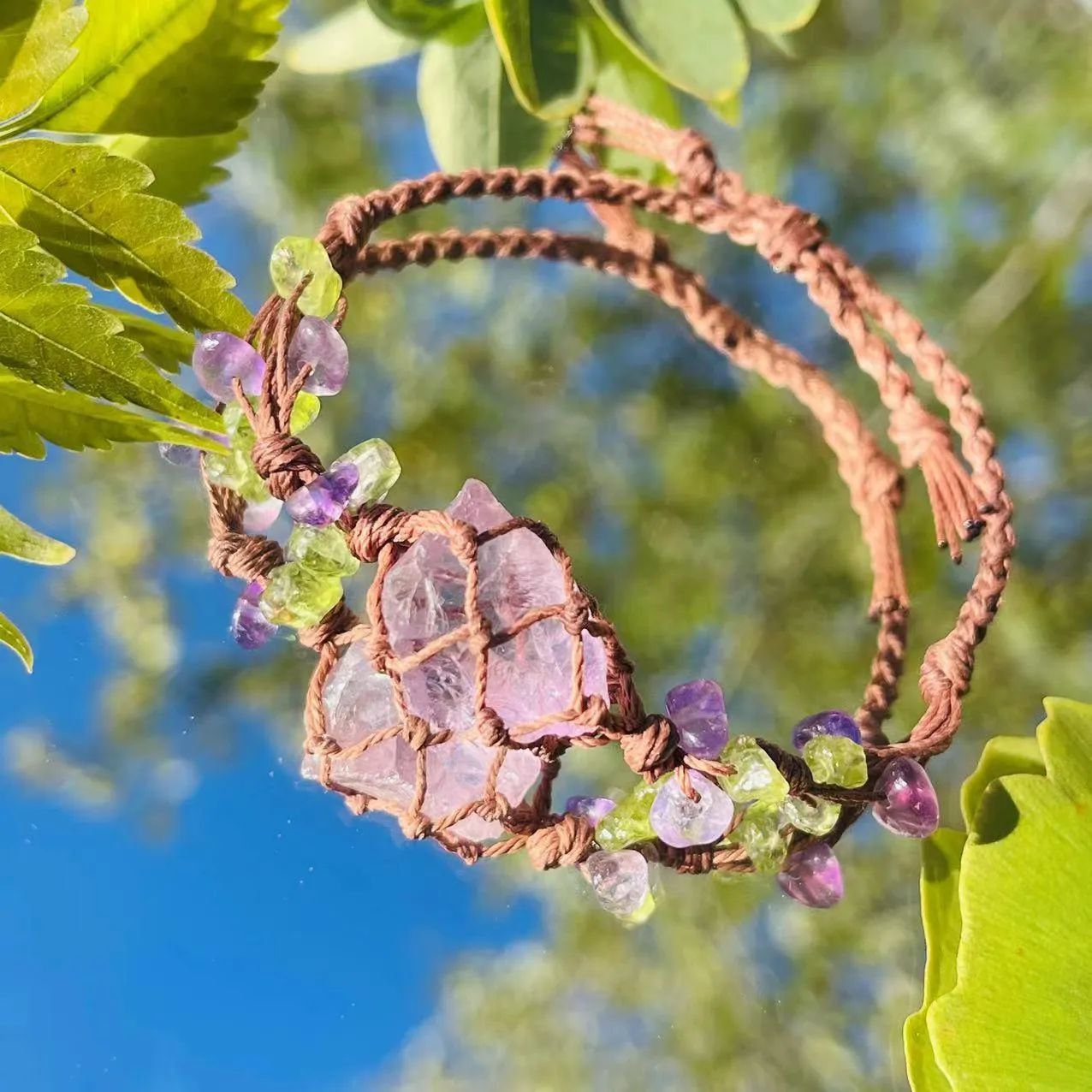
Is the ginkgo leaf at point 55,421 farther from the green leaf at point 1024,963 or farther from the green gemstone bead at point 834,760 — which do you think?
the green leaf at point 1024,963

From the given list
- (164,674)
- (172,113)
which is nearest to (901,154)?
(172,113)

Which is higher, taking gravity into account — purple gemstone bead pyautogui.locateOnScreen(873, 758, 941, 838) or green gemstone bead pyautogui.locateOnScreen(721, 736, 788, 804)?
green gemstone bead pyautogui.locateOnScreen(721, 736, 788, 804)

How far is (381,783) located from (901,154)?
56cm

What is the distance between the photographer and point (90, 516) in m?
0.62

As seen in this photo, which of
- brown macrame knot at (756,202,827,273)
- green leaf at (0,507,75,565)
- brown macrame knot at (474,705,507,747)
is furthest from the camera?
brown macrame knot at (756,202,827,273)

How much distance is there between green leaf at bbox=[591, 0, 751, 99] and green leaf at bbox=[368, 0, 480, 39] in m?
0.09

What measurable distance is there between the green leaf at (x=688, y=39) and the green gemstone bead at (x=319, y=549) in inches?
13.1

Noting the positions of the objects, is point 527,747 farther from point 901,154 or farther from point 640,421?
point 901,154

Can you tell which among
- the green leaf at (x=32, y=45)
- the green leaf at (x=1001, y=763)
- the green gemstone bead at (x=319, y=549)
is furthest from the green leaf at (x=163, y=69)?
the green leaf at (x=1001, y=763)

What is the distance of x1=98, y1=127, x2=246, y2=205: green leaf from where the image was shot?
56cm

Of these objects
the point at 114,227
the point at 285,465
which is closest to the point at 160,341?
the point at 114,227

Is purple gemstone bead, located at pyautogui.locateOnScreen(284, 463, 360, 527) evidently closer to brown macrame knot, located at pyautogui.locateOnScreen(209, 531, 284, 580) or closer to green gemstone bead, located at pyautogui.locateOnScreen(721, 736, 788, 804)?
brown macrame knot, located at pyautogui.locateOnScreen(209, 531, 284, 580)

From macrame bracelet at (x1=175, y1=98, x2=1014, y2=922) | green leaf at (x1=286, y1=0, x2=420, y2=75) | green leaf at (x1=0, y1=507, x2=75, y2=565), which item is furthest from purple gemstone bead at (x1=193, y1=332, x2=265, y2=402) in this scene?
green leaf at (x1=286, y1=0, x2=420, y2=75)

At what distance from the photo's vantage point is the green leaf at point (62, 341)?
15.5 inches
